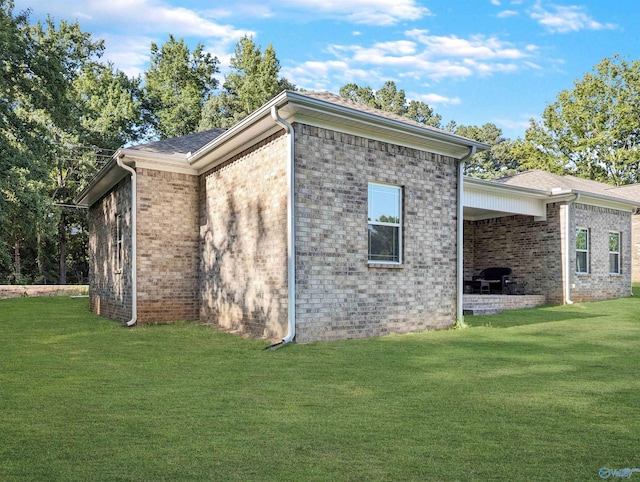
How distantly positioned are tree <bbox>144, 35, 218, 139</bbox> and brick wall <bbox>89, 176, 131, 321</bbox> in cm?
2049

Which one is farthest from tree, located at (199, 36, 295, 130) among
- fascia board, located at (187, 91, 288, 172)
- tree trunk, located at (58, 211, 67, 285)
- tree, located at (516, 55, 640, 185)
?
fascia board, located at (187, 91, 288, 172)

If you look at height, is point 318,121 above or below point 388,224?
above

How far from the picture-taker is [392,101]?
160 ft

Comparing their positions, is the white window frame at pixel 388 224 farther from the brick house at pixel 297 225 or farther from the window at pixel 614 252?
the window at pixel 614 252

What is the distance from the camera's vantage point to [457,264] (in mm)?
10742

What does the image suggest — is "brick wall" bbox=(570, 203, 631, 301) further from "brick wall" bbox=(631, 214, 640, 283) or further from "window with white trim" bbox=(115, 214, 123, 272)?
"window with white trim" bbox=(115, 214, 123, 272)

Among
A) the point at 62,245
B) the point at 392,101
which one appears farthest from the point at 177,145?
the point at 392,101

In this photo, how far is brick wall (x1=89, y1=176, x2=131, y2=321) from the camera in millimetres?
12195

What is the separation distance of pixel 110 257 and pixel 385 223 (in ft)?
27.5

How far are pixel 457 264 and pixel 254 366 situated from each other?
18.4 feet

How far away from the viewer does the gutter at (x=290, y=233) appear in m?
8.23

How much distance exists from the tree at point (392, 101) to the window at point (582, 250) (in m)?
33.5

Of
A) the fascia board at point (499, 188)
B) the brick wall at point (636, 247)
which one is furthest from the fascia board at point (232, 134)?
the brick wall at point (636, 247)

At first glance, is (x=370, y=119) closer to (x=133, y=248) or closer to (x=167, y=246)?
(x=167, y=246)
